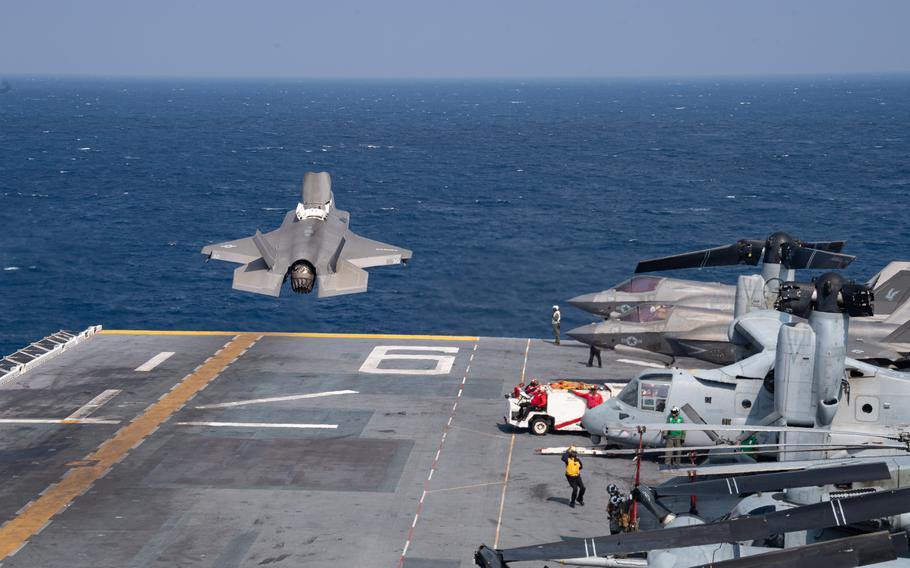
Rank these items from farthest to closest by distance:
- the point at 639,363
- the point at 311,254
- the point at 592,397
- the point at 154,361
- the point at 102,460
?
the point at 154,361
the point at 639,363
the point at 311,254
the point at 592,397
the point at 102,460

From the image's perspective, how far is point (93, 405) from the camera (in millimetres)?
48156

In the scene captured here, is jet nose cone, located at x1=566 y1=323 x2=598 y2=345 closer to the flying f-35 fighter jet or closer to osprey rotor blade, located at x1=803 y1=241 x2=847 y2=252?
the flying f-35 fighter jet

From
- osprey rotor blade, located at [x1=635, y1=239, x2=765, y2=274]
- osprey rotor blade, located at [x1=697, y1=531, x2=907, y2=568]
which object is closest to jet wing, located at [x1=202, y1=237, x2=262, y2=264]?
osprey rotor blade, located at [x1=635, y1=239, x2=765, y2=274]

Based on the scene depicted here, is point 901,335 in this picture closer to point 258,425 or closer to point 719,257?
point 719,257

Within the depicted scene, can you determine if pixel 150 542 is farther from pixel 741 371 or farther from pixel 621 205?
pixel 621 205

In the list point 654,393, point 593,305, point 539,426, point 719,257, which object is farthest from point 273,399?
point 719,257

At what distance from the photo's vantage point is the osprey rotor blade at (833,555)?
60.3 feet

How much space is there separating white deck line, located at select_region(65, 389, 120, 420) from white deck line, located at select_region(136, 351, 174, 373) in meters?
3.56

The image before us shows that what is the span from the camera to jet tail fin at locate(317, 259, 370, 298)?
42812 mm

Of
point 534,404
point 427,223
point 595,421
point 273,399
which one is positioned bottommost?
point 427,223

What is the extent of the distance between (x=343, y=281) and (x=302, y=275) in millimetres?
1727

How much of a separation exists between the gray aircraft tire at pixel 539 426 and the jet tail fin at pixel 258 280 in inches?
467

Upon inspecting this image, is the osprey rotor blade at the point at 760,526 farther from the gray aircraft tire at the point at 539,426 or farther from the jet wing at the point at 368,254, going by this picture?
the jet wing at the point at 368,254

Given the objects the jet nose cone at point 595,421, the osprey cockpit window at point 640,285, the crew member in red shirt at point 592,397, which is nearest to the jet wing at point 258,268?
the jet nose cone at point 595,421
